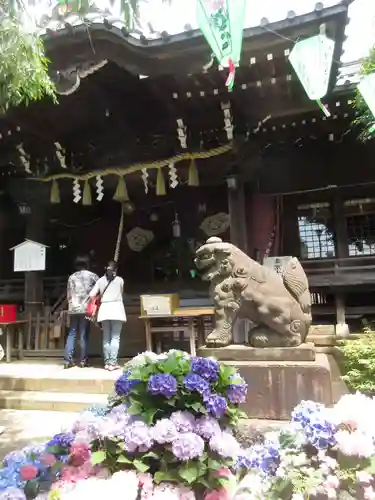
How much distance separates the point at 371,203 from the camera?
344 inches

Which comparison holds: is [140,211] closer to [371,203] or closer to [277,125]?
[277,125]

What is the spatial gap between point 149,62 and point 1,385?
5514 mm

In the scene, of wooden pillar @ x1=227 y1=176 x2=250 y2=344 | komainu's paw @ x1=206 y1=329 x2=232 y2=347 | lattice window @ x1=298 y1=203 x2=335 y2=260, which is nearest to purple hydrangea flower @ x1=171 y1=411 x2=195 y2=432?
komainu's paw @ x1=206 y1=329 x2=232 y2=347

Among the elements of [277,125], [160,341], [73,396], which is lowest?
[73,396]

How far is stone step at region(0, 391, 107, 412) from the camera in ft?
17.0

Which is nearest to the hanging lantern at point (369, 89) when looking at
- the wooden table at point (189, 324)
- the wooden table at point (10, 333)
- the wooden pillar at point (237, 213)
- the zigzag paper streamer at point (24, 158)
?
the wooden pillar at point (237, 213)

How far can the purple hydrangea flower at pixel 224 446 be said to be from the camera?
1.94 meters

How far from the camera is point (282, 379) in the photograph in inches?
171

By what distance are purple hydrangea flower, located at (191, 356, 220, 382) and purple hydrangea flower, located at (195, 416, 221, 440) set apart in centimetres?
20

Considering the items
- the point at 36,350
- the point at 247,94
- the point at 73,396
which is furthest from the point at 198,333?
the point at 247,94

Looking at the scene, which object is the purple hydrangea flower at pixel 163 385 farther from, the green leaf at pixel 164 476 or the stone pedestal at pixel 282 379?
the stone pedestal at pixel 282 379

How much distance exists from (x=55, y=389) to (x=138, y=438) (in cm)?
437

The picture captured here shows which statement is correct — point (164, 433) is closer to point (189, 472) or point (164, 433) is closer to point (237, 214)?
point (189, 472)

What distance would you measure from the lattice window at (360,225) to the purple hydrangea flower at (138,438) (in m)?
7.90
